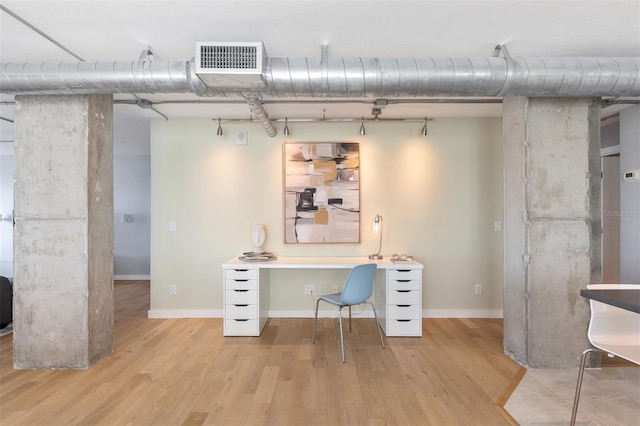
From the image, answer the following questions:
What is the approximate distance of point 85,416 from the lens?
2.13m

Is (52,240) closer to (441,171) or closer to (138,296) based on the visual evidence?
(138,296)

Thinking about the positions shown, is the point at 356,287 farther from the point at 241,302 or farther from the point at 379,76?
the point at 379,76

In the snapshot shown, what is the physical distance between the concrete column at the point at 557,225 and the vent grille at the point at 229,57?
2.33m

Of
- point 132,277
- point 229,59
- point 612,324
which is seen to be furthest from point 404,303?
point 132,277

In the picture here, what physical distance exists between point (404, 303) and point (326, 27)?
2705 mm

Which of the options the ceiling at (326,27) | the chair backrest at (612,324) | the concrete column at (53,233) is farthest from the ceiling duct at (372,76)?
the chair backrest at (612,324)

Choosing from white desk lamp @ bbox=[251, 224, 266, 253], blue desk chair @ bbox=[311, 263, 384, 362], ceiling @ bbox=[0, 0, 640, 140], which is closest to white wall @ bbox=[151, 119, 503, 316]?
white desk lamp @ bbox=[251, 224, 266, 253]

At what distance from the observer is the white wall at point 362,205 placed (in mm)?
4168

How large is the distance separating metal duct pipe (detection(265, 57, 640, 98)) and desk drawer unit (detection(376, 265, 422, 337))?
1954mm

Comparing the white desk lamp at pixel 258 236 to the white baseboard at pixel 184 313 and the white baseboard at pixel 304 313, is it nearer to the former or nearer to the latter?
the white baseboard at pixel 304 313

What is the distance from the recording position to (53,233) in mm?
2770

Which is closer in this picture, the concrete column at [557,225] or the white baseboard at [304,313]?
the concrete column at [557,225]

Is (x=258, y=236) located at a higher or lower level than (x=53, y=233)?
lower

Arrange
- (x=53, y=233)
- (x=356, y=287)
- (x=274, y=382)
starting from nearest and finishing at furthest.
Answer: (x=274, y=382) → (x=53, y=233) → (x=356, y=287)
